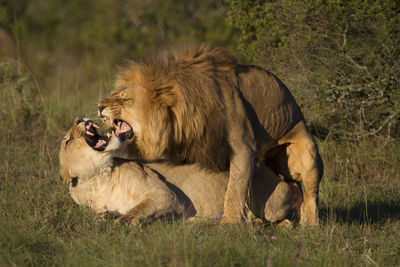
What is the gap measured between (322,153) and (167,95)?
2.97m

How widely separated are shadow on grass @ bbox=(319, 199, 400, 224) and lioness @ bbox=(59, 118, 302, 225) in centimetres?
45

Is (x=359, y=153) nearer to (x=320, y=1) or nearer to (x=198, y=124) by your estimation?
(x=320, y=1)

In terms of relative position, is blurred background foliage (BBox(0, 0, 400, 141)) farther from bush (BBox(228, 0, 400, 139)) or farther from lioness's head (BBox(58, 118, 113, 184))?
lioness's head (BBox(58, 118, 113, 184))

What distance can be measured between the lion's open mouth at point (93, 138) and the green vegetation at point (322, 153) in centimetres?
22

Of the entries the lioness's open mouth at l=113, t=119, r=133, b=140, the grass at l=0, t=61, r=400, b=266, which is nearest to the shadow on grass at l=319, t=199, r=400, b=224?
the grass at l=0, t=61, r=400, b=266

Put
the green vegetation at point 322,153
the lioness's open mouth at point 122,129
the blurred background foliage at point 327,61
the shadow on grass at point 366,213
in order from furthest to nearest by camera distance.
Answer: the blurred background foliage at point 327,61
the shadow on grass at point 366,213
the lioness's open mouth at point 122,129
the green vegetation at point 322,153

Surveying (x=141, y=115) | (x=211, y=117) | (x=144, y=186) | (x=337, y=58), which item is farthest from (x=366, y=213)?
(x=337, y=58)

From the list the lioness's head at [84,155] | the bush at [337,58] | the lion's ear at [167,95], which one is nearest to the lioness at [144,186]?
the lioness's head at [84,155]

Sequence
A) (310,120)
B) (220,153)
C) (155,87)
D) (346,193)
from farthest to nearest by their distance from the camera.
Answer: (310,120) → (346,193) → (220,153) → (155,87)

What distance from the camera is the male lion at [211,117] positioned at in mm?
3588

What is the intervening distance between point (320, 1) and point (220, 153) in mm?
2726

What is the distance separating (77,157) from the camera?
4367mm

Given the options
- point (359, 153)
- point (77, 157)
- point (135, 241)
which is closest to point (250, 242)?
point (135, 241)

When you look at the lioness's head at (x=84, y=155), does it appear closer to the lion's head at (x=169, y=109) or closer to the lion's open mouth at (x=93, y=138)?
the lion's open mouth at (x=93, y=138)
